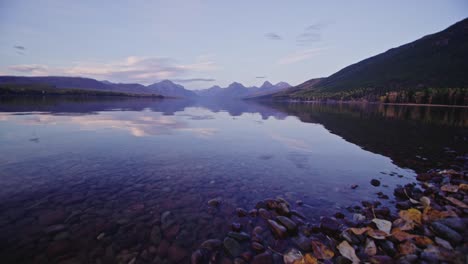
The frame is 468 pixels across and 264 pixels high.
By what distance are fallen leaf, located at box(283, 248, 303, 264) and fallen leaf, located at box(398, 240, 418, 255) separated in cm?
367

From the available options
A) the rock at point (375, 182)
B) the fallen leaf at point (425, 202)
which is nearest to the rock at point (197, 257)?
the fallen leaf at point (425, 202)

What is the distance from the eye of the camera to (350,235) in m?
8.52

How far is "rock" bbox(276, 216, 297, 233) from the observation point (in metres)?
9.19

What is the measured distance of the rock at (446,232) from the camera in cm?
784

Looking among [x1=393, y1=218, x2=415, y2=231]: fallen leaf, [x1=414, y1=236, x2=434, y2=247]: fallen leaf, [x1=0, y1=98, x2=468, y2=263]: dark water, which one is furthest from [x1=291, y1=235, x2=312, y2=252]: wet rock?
[x1=393, y1=218, x2=415, y2=231]: fallen leaf

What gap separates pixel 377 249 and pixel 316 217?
2997 millimetres

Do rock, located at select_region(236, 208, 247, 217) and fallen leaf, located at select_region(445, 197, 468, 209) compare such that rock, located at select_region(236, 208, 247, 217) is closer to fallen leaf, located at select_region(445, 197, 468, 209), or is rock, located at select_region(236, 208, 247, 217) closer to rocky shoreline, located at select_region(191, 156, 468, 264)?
rocky shoreline, located at select_region(191, 156, 468, 264)

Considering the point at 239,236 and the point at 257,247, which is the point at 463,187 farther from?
the point at 239,236

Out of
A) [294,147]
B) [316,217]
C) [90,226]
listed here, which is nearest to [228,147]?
[294,147]

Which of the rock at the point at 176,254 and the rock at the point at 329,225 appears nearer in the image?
the rock at the point at 176,254

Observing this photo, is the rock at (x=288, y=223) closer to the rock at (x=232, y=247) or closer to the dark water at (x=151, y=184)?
the dark water at (x=151, y=184)

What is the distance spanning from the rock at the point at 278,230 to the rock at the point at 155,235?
16.3 feet

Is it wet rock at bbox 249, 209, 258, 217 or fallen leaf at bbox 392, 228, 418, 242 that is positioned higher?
fallen leaf at bbox 392, 228, 418, 242

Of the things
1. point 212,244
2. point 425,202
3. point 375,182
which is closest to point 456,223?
point 425,202
